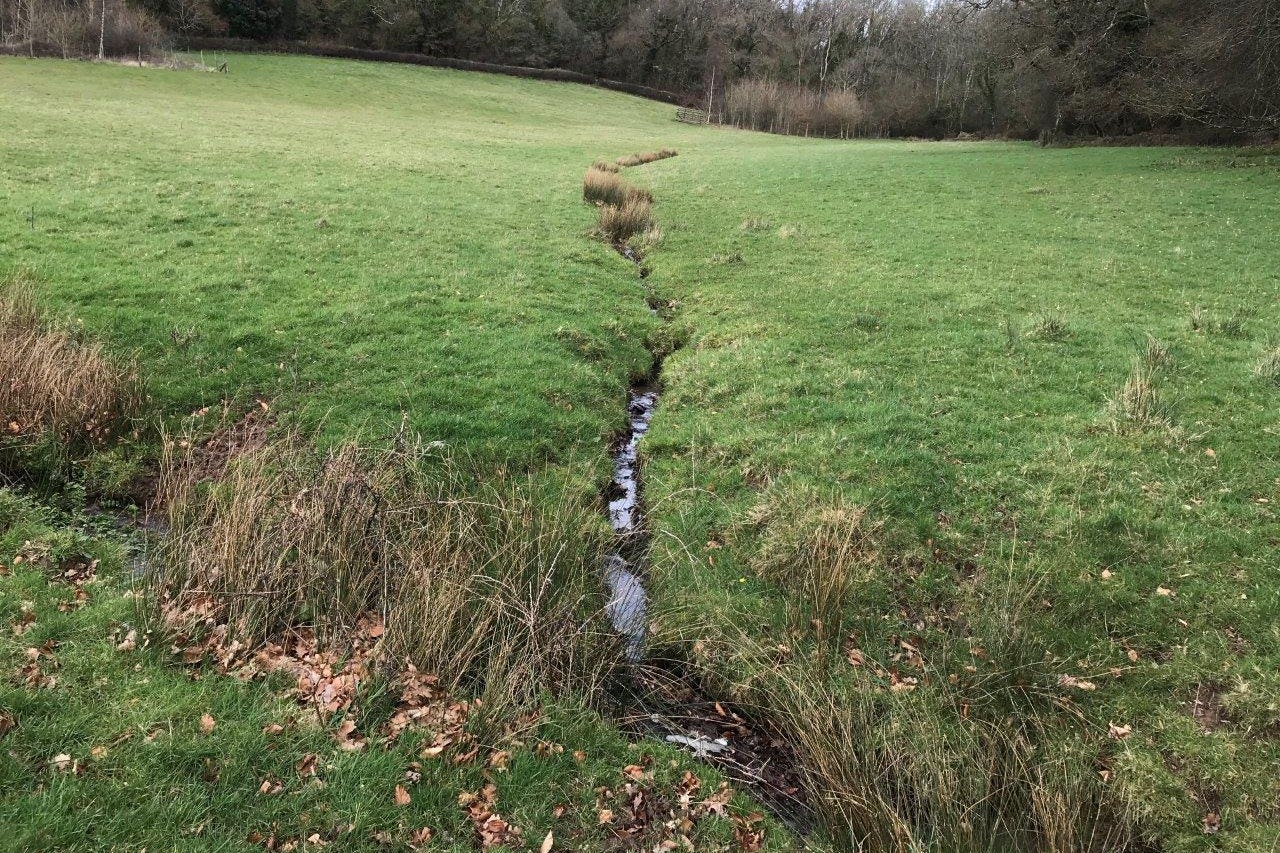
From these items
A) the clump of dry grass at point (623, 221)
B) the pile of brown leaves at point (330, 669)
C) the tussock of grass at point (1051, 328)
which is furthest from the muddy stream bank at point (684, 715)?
the clump of dry grass at point (623, 221)

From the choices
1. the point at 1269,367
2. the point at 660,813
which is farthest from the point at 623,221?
the point at 660,813

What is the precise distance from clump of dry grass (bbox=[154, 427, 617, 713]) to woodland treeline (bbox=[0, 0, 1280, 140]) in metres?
27.9

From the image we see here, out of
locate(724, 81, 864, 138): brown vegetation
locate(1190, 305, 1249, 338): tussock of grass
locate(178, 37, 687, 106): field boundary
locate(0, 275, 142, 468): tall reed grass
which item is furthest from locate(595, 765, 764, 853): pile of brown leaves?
locate(178, 37, 687, 106): field boundary

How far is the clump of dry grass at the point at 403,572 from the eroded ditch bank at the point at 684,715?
376mm

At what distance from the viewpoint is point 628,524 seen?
8.69 meters

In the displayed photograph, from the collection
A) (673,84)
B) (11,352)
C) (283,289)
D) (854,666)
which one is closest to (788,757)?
(854,666)

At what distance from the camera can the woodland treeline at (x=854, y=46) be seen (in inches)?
1131

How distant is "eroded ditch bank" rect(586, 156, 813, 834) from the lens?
5.45 metres

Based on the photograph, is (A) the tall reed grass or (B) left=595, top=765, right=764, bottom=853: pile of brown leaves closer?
(B) left=595, top=765, right=764, bottom=853: pile of brown leaves

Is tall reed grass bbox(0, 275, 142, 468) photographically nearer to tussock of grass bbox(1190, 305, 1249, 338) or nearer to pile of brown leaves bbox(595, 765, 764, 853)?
pile of brown leaves bbox(595, 765, 764, 853)

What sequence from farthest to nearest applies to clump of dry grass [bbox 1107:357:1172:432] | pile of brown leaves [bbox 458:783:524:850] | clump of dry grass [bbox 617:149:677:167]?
clump of dry grass [bbox 617:149:677:167] < clump of dry grass [bbox 1107:357:1172:432] < pile of brown leaves [bbox 458:783:524:850]

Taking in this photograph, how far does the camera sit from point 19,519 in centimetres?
705

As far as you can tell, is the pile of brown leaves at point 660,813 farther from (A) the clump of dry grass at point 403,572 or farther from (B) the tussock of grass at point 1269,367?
(B) the tussock of grass at point 1269,367

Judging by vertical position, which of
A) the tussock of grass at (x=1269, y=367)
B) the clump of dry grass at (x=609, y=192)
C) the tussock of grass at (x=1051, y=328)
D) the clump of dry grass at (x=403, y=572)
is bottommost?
the clump of dry grass at (x=403, y=572)
